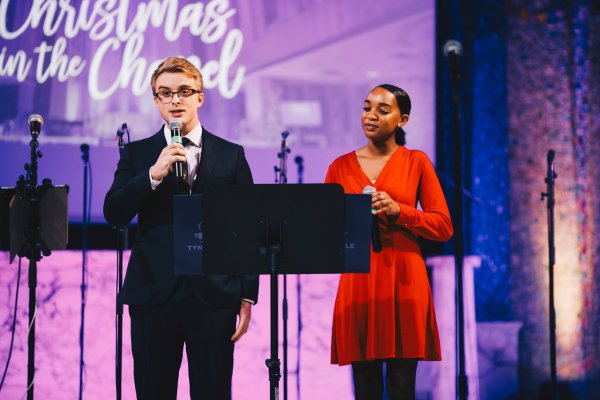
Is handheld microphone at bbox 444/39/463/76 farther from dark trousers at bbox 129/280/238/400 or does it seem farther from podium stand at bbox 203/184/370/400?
dark trousers at bbox 129/280/238/400

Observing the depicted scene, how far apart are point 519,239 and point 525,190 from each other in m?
0.34

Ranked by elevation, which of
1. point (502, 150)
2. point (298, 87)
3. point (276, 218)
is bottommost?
point (276, 218)

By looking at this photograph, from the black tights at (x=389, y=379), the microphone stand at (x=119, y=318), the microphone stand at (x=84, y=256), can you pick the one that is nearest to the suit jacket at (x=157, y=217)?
the black tights at (x=389, y=379)

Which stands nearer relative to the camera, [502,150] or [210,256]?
[210,256]

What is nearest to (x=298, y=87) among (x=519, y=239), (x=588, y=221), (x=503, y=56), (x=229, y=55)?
(x=229, y=55)

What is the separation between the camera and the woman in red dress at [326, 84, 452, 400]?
285 centimetres

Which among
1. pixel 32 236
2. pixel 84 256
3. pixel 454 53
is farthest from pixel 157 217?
pixel 84 256

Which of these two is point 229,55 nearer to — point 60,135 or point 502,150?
point 60,135

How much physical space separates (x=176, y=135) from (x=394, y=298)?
1020mm

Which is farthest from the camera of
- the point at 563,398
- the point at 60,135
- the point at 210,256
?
the point at 563,398

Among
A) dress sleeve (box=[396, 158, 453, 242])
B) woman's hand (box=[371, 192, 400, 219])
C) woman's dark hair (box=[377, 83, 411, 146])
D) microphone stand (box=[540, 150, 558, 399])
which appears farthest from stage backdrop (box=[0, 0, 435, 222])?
woman's hand (box=[371, 192, 400, 219])

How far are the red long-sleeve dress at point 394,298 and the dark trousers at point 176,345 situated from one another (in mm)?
528

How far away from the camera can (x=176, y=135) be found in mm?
2557

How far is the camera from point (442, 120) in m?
5.13
